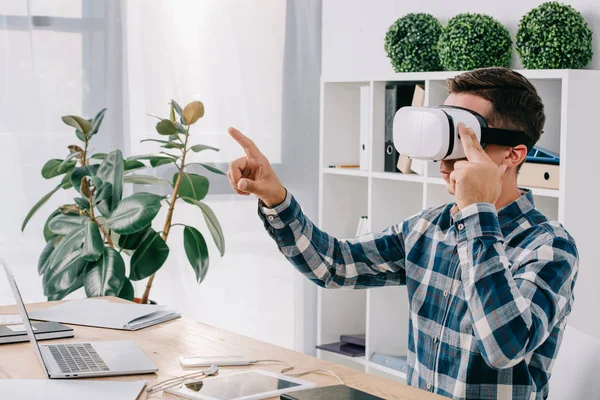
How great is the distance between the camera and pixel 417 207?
329cm

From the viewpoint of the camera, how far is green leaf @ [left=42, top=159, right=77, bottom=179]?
3.03 m

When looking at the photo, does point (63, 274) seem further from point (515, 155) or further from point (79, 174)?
point (515, 155)

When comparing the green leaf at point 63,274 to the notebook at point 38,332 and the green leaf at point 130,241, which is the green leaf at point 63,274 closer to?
the green leaf at point 130,241

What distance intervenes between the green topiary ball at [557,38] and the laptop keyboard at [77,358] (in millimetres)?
1656

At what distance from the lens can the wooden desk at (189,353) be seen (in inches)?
60.0

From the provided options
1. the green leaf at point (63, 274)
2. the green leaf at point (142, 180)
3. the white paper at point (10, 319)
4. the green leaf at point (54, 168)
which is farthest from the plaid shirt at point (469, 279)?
the green leaf at point (54, 168)

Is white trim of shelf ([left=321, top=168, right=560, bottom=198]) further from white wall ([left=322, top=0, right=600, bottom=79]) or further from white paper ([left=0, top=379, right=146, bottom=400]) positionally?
white paper ([left=0, top=379, right=146, bottom=400])

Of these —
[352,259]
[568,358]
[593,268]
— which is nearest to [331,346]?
[593,268]

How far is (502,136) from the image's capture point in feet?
5.45

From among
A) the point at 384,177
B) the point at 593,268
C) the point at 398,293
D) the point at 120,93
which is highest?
the point at 120,93

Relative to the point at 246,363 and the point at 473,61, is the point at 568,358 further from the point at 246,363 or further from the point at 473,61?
the point at 473,61

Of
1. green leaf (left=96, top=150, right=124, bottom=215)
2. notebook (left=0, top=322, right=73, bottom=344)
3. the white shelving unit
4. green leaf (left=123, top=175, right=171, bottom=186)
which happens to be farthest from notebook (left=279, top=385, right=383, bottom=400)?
green leaf (left=123, top=175, right=171, bottom=186)

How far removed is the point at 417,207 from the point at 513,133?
164cm

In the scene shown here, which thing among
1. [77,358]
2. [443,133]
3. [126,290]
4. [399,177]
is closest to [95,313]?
[77,358]
